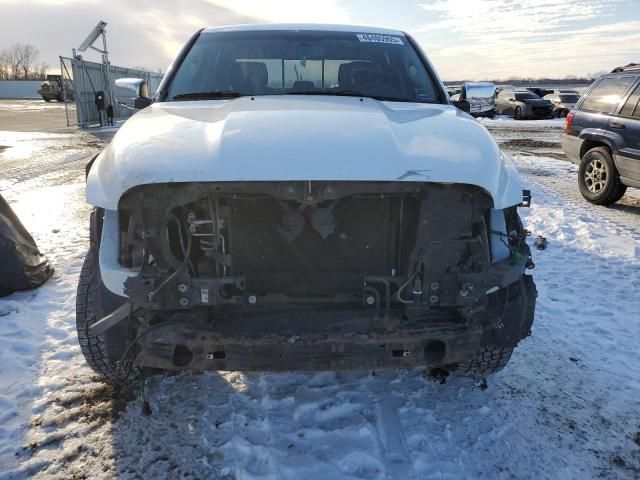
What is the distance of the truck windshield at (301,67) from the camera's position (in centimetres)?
335

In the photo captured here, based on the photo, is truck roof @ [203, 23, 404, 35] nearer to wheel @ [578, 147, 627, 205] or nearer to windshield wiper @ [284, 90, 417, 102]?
windshield wiper @ [284, 90, 417, 102]

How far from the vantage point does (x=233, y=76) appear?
3.43m

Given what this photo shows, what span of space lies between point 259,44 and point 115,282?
2.20 meters

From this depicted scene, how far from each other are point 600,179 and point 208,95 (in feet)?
22.0

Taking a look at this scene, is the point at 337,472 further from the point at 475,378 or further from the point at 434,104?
the point at 434,104

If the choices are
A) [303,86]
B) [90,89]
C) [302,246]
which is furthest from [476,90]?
[90,89]

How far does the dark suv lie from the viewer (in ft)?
A: 23.2

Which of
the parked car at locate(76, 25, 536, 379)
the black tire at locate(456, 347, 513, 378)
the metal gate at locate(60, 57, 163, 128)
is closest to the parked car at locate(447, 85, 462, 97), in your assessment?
the parked car at locate(76, 25, 536, 379)

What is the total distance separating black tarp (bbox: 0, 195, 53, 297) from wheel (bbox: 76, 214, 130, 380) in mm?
1828

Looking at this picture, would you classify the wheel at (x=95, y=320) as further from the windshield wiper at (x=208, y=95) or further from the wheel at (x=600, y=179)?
the wheel at (x=600, y=179)

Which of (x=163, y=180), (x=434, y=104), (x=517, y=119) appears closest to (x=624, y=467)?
(x=434, y=104)

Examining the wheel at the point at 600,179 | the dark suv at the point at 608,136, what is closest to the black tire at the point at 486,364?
the dark suv at the point at 608,136

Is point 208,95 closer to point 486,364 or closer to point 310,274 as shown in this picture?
point 310,274

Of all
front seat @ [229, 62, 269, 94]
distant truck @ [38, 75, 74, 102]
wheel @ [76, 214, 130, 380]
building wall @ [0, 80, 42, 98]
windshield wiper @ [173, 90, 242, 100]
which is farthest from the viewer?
building wall @ [0, 80, 42, 98]
